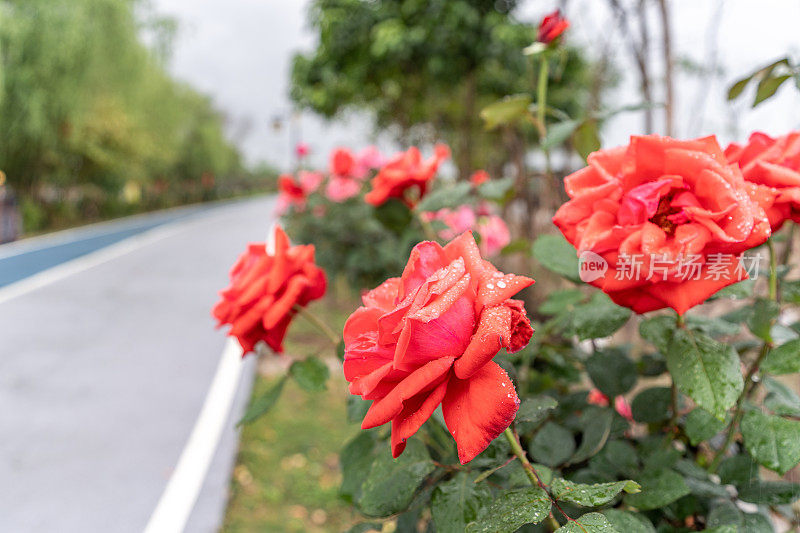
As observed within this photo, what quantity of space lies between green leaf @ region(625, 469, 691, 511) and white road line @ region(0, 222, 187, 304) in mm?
6589

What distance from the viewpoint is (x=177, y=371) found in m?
3.97

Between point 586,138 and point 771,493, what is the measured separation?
1.54ft

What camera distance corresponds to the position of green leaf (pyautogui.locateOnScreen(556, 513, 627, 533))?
0.39 metres

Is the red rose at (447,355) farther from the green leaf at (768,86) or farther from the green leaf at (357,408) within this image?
the green leaf at (768,86)

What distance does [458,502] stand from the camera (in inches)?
18.9

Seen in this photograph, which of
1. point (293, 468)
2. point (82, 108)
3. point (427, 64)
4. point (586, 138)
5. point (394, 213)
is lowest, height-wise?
point (293, 468)

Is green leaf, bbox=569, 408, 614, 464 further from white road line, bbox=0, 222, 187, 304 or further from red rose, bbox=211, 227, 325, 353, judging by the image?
white road line, bbox=0, 222, 187, 304

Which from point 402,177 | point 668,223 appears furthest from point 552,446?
point 402,177

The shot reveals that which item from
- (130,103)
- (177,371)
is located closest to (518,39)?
(177,371)

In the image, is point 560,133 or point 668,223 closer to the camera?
point 668,223

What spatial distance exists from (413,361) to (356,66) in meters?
7.22

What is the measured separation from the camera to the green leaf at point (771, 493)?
0.56 metres

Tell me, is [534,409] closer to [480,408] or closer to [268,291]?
[480,408]

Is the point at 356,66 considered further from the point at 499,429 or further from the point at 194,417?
the point at 499,429
